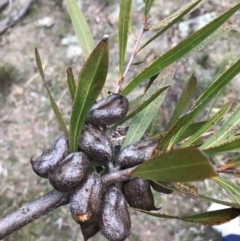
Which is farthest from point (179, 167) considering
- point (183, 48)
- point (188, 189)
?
point (183, 48)

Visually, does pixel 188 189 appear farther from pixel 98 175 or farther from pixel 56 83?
pixel 56 83

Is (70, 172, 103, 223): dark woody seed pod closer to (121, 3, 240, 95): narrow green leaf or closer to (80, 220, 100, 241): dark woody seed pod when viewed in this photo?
(80, 220, 100, 241): dark woody seed pod

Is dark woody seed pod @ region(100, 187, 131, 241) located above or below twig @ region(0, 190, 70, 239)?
below

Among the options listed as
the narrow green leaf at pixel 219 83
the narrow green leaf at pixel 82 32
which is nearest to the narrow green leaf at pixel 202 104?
the narrow green leaf at pixel 219 83

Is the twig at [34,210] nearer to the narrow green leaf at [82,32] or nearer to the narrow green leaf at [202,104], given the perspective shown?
the narrow green leaf at [202,104]

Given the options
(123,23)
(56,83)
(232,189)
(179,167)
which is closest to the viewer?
(179,167)

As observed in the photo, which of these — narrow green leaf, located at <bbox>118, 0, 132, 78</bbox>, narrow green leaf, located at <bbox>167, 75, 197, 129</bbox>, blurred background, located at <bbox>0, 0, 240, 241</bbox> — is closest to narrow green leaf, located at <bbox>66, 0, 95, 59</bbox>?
narrow green leaf, located at <bbox>118, 0, 132, 78</bbox>

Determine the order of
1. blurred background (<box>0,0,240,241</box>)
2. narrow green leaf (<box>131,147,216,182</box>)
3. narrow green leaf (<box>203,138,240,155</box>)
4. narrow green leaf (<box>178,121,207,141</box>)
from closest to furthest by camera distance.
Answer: narrow green leaf (<box>131,147,216,182</box>) → narrow green leaf (<box>203,138,240,155</box>) → narrow green leaf (<box>178,121,207,141</box>) → blurred background (<box>0,0,240,241</box>)
